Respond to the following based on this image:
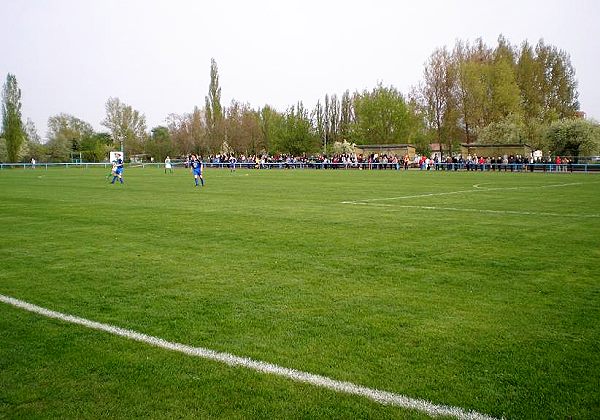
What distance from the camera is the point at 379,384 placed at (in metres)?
3.88

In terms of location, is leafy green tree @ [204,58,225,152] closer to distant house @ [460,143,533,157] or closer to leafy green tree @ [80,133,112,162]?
leafy green tree @ [80,133,112,162]

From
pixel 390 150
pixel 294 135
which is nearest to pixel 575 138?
pixel 390 150

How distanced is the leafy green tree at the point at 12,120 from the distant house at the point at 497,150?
7053cm

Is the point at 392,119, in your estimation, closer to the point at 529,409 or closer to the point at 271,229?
the point at 271,229

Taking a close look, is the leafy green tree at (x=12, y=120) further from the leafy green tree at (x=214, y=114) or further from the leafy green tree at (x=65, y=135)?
the leafy green tree at (x=214, y=114)

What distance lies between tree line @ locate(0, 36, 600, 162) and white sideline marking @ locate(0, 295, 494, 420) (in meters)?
56.1

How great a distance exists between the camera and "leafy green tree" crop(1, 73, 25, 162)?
82.9 metres

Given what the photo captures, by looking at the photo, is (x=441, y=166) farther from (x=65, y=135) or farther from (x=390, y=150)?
(x=65, y=135)

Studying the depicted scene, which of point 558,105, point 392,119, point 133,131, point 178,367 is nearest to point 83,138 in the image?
point 133,131

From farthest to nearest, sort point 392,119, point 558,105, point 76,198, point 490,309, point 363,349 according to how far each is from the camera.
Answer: point 392,119
point 558,105
point 76,198
point 490,309
point 363,349

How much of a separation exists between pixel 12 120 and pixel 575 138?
273 ft

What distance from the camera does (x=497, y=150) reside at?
5559 cm

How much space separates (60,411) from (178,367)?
0.96m

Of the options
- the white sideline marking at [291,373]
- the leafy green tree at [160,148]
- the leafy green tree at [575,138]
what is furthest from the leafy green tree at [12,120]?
the white sideline marking at [291,373]
